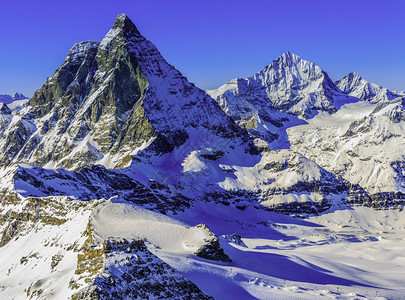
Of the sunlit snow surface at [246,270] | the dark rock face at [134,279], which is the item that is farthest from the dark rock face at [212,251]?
the dark rock face at [134,279]

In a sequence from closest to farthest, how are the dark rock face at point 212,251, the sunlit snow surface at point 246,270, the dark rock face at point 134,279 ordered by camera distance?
1. the dark rock face at point 134,279
2. the sunlit snow surface at point 246,270
3. the dark rock face at point 212,251

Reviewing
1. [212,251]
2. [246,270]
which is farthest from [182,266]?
[246,270]

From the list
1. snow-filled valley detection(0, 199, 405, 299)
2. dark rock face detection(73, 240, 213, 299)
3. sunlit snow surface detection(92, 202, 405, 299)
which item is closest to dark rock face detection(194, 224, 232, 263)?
snow-filled valley detection(0, 199, 405, 299)

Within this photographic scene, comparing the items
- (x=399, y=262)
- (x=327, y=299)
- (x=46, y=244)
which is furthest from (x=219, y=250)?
(x=399, y=262)

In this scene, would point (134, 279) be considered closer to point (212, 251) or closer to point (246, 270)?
point (246, 270)

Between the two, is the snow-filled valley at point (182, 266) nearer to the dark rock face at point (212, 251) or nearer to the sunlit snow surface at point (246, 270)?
the sunlit snow surface at point (246, 270)

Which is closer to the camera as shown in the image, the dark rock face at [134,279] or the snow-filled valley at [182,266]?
the dark rock face at [134,279]

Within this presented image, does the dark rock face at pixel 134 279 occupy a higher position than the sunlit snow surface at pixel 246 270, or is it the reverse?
the sunlit snow surface at pixel 246 270

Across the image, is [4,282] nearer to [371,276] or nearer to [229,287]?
[229,287]
